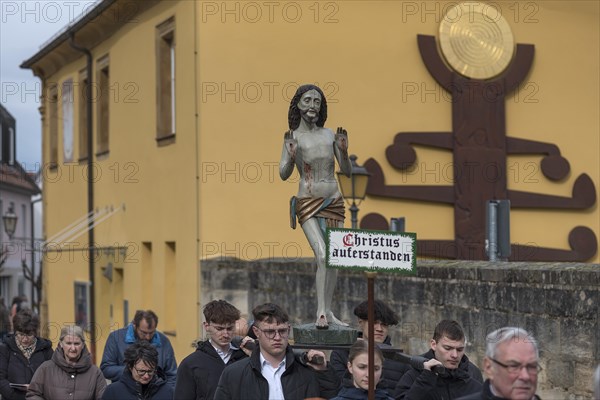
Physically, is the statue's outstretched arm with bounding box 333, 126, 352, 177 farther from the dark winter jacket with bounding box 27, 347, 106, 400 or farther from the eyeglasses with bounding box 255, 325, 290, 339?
the dark winter jacket with bounding box 27, 347, 106, 400

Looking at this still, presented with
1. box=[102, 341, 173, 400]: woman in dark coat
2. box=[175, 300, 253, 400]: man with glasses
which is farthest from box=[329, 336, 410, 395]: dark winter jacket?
box=[102, 341, 173, 400]: woman in dark coat

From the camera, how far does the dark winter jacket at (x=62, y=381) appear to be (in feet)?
32.8

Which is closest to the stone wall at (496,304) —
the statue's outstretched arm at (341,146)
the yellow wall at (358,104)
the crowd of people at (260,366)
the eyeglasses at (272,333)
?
the crowd of people at (260,366)

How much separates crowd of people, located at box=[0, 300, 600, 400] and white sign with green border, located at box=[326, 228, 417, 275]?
416 millimetres

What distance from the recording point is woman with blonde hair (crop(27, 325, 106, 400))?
392 inches

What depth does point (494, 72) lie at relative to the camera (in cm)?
2097

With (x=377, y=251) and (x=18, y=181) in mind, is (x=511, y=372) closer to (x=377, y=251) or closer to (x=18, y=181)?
(x=377, y=251)

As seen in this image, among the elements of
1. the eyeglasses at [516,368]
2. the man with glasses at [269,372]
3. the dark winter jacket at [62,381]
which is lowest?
the dark winter jacket at [62,381]

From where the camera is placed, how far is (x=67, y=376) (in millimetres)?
10039

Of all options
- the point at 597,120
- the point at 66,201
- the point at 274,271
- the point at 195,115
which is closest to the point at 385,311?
the point at 274,271

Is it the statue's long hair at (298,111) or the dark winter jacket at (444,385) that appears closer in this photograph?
the dark winter jacket at (444,385)

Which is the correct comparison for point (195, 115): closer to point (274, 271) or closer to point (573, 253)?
point (274, 271)

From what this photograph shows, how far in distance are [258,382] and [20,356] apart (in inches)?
185

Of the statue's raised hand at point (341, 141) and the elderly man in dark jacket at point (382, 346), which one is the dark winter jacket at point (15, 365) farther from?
the elderly man in dark jacket at point (382, 346)
